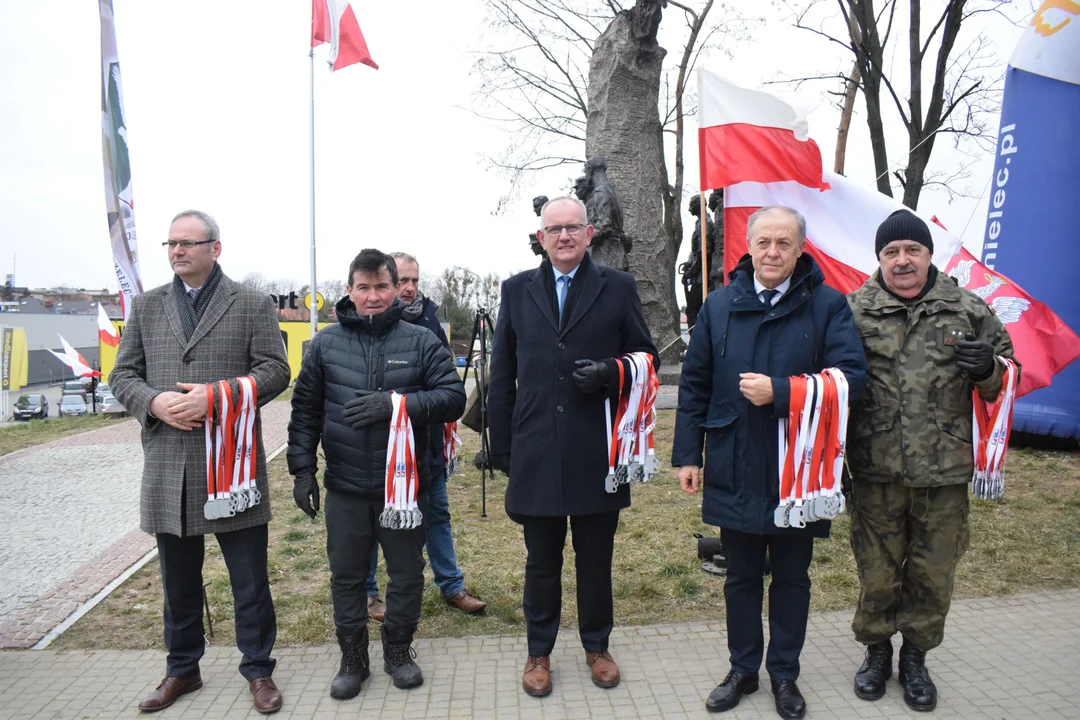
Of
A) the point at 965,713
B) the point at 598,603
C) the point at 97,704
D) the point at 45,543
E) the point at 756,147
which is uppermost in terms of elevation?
the point at 756,147

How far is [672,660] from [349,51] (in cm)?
1433

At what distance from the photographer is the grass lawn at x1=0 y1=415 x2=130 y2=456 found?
47.1 ft

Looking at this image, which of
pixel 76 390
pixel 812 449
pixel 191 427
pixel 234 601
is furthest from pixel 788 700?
pixel 76 390

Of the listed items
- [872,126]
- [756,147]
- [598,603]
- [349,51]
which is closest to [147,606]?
[598,603]

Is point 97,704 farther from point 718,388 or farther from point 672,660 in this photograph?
point 718,388

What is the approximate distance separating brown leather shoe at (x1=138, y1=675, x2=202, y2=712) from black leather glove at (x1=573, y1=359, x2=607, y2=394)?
2220 mm

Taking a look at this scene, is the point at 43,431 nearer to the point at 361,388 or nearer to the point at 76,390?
the point at 76,390

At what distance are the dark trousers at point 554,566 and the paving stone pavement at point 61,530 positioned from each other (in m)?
2.79

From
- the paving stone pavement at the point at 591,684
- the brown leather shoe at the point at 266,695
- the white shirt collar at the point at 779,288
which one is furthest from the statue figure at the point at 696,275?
the brown leather shoe at the point at 266,695

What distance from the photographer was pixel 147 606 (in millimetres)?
4930

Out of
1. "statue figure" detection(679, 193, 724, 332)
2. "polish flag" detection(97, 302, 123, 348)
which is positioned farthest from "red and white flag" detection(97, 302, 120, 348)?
"statue figure" detection(679, 193, 724, 332)

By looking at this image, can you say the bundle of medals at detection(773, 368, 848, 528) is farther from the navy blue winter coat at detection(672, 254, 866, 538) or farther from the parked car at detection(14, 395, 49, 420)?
the parked car at detection(14, 395, 49, 420)

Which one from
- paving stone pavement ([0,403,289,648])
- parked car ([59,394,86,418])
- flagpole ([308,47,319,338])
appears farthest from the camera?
parked car ([59,394,86,418])

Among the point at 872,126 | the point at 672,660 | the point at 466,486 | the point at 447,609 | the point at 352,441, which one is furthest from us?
the point at 872,126
